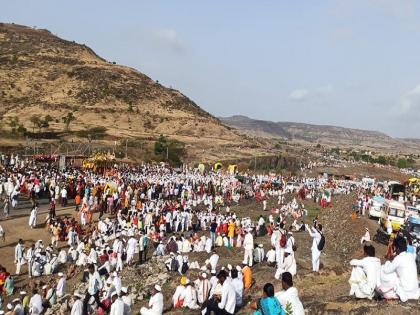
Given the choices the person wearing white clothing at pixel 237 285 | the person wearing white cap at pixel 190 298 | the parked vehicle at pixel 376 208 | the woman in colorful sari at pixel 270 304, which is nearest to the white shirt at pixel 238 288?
the person wearing white clothing at pixel 237 285

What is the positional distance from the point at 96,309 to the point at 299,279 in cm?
519

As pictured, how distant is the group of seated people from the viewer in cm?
782

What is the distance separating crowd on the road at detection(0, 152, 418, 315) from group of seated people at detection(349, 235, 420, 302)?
1561mm

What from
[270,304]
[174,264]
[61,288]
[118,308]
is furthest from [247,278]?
[270,304]

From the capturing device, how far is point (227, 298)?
972 centimetres

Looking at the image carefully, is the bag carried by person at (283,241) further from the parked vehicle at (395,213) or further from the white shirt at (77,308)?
the parked vehicle at (395,213)

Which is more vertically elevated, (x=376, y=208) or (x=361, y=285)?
(x=361, y=285)

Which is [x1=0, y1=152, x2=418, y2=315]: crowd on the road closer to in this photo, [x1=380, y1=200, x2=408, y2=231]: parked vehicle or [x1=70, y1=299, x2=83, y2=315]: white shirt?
Answer: [x1=70, y1=299, x2=83, y2=315]: white shirt

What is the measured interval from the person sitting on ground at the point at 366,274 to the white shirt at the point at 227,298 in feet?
8.04

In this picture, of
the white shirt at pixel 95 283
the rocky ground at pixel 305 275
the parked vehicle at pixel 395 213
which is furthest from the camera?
the parked vehicle at pixel 395 213

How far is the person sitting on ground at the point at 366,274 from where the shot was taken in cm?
809

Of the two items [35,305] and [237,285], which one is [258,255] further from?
[35,305]

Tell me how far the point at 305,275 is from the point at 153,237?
8646 millimetres

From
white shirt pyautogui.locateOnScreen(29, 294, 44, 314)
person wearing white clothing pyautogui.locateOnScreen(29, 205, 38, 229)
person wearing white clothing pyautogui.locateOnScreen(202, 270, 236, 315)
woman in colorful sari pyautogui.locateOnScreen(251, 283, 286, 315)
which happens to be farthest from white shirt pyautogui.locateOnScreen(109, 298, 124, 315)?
person wearing white clothing pyautogui.locateOnScreen(29, 205, 38, 229)
